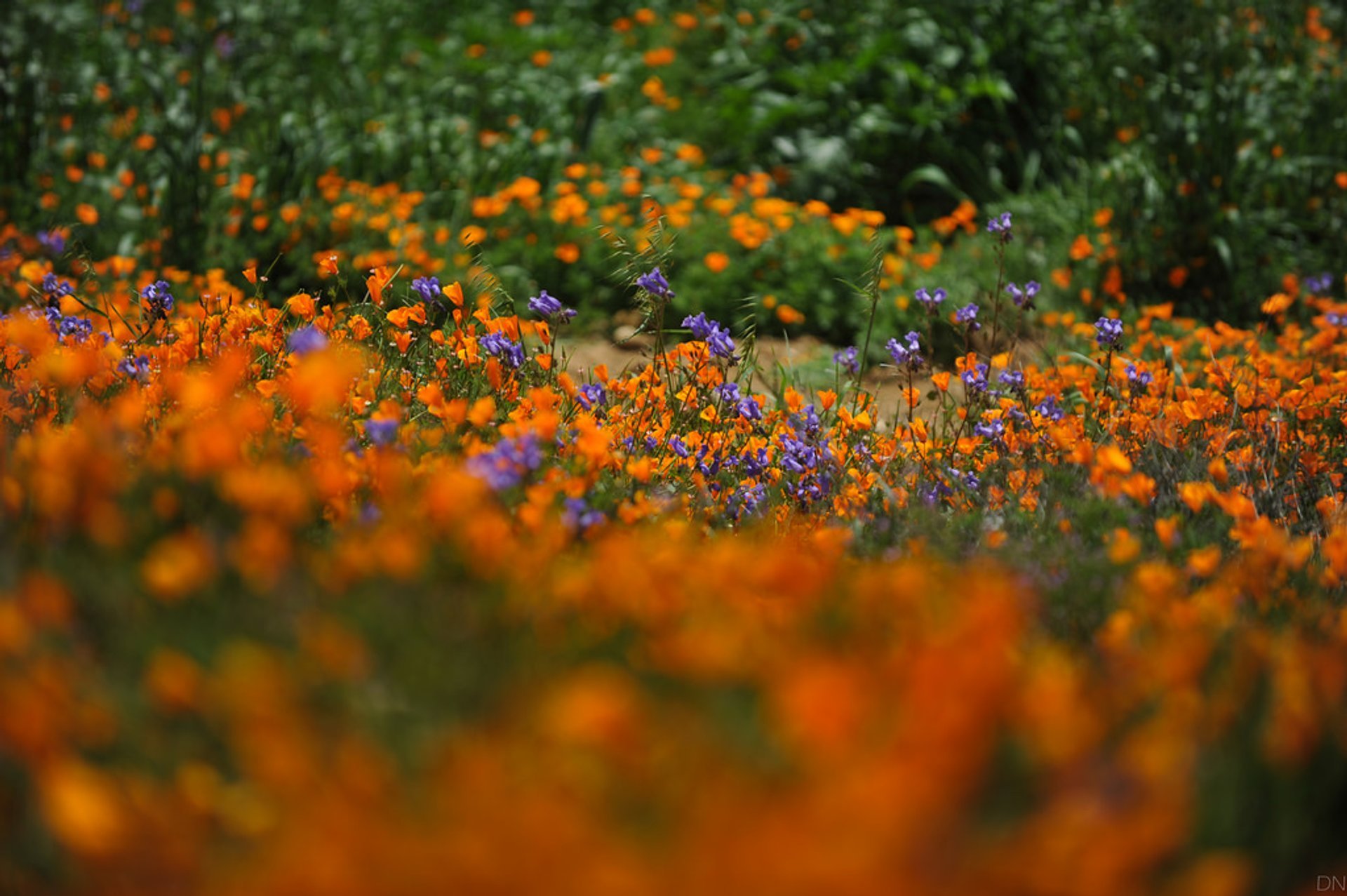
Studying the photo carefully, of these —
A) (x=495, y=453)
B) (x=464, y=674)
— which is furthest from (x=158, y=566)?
(x=495, y=453)

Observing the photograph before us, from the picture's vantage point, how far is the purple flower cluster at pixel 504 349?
2795mm

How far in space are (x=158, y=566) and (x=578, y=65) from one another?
770 cm

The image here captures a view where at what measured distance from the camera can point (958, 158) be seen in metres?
7.40

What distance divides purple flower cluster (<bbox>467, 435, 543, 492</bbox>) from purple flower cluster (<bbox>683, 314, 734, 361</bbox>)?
1.05 metres

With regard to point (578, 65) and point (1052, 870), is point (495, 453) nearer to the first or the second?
point (1052, 870)

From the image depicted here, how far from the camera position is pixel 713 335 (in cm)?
297

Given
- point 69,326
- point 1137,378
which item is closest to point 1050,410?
point 1137,378

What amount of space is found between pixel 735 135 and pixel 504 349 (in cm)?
525

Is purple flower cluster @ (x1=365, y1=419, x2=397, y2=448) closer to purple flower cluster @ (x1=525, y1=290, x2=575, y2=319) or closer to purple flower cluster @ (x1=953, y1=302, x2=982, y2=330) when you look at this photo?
purple flower cluster @ (x1=525, y1=290, x2=575, y2=319)

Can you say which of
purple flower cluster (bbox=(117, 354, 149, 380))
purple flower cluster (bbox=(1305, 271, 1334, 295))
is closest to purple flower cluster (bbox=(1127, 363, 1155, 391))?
purple flower cluster (bbox=(1305, 271, 1334, 295))

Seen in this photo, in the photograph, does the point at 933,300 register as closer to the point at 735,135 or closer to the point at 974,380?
the point at 974,380

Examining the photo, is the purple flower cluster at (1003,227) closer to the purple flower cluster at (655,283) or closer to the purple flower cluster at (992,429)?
the purple flower cluster at (992,429)

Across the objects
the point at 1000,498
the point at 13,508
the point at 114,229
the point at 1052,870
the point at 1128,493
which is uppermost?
the point at 1052,870

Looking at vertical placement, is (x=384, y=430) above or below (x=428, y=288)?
above
